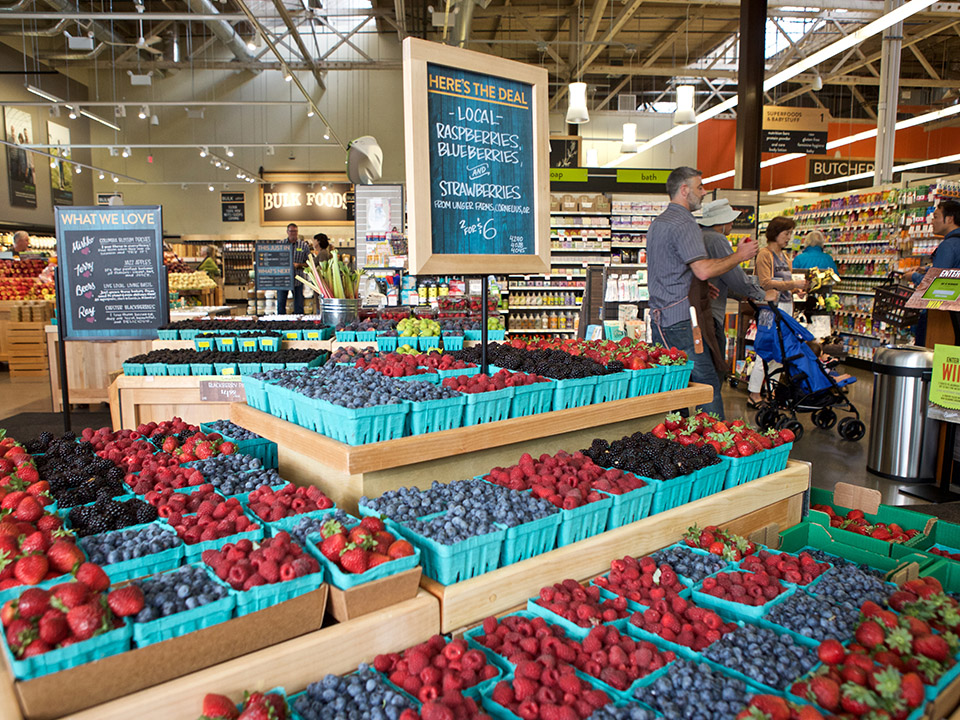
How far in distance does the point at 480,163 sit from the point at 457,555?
143cm

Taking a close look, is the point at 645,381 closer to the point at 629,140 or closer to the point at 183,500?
the point at 183,500

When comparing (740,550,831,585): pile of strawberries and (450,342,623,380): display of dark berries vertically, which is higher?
(450,342,623,380): display of dark berries

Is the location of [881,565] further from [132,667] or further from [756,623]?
[132,667]

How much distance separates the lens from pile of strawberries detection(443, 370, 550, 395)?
2434mm

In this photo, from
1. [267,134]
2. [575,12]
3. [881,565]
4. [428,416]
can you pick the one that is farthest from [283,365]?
[267,134]

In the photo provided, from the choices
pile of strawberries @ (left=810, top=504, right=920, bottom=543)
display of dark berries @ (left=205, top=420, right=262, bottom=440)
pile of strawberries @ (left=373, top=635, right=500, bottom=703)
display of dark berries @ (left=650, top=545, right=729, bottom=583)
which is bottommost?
pile of strawberries @ (left=810, top=504, right=920, bottom=543)

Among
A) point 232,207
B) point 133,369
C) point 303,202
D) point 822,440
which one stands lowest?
point 822,440

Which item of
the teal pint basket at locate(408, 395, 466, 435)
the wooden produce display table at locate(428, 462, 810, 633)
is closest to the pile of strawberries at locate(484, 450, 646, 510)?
the wooden produce display table at locate(428, 462, 810, 633)

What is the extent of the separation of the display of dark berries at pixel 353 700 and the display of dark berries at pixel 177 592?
0.93 ft

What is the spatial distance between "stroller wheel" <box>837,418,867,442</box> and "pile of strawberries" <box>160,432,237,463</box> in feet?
17.8

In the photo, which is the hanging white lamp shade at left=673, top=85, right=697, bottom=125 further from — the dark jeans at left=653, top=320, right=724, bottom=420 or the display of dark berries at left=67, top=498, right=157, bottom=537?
the display of dark berries at left=67, top=498, right=157, bottom=537

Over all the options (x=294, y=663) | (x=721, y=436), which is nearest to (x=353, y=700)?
(x=294, y=663)

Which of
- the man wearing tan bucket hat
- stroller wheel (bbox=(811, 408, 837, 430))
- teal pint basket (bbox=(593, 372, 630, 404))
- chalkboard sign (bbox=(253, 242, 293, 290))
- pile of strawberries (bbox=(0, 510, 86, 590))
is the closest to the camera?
pile of strawberries (bbox=(0, 510, 86, 590))

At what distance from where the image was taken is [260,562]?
1.52m
